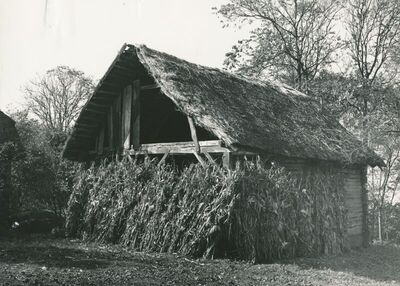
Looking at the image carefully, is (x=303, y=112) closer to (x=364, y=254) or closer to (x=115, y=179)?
(x=364, y=254)

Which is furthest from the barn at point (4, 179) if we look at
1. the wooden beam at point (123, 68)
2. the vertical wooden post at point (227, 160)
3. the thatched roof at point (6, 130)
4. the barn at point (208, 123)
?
the vertical wooden post at point (227, 160)

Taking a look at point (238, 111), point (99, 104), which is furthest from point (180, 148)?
point (99, 104)

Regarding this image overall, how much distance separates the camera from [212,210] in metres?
10.6

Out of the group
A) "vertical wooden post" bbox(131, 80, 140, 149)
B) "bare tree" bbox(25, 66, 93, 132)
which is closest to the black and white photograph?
"vertical wooden post" bbox(131, 80, 140, 149)

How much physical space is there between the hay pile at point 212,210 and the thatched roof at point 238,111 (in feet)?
→ 2.81

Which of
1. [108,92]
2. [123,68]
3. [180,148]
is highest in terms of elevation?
[123,68]

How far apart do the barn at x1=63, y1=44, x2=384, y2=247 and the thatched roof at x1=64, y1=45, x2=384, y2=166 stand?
0.03m

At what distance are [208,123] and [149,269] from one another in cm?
380

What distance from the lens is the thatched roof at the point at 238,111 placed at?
37.9 feet

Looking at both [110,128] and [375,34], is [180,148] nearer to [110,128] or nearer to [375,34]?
[110,128]

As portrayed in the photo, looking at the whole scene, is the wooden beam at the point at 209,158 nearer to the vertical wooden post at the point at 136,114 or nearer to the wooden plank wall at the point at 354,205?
the vertical wooden post at the point at 136,114

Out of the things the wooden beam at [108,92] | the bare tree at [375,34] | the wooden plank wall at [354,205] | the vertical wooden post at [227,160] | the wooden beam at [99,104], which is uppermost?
the bare tree at [375,34]

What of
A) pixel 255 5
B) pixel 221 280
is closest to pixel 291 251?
pixel 221 280

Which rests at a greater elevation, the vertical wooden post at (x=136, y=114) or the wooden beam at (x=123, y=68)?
the wooden beam at (x=123, y=68)
